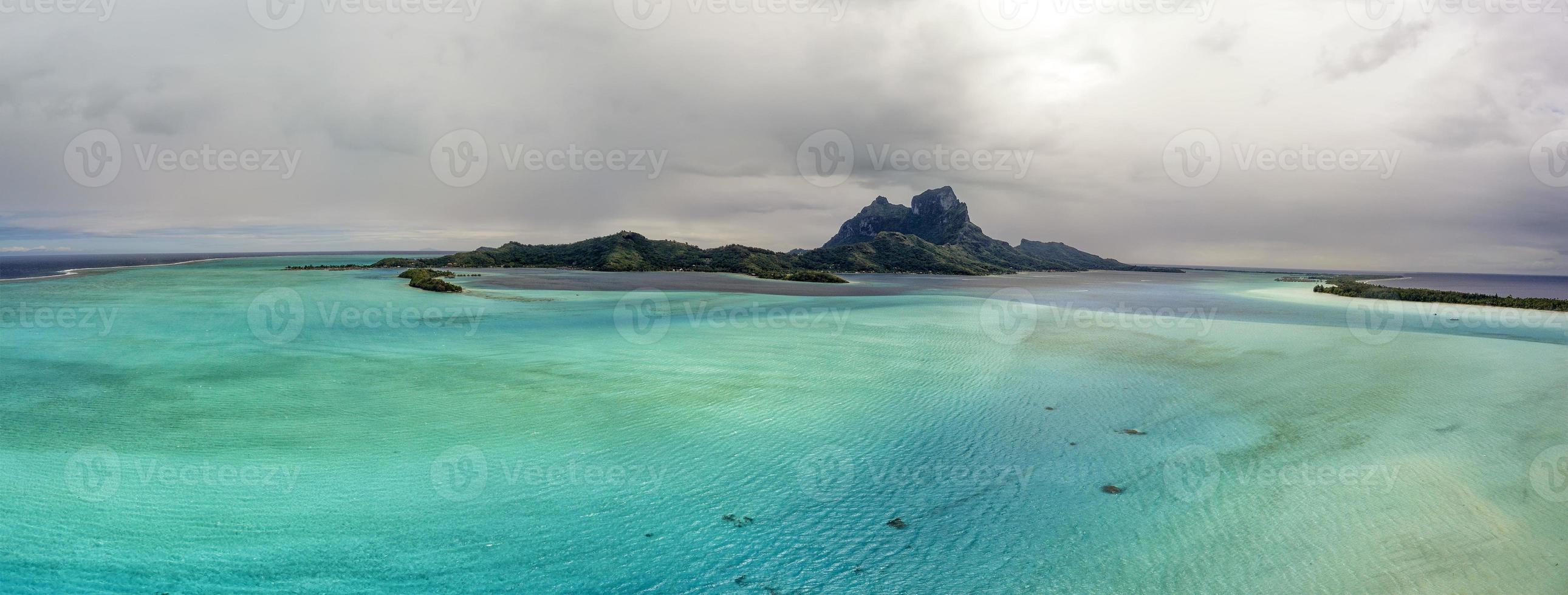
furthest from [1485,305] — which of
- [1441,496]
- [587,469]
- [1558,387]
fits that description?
[587,469]

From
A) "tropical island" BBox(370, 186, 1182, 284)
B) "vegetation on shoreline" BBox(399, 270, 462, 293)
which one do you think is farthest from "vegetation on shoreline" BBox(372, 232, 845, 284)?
"vegetation on shoreline" BBox(399, 270, 462, 293)

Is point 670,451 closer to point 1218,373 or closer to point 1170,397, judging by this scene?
point 1170,397

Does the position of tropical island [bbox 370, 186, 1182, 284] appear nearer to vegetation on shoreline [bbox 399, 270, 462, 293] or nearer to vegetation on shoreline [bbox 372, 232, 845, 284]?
vegetation on shoreline [bbox 372, 232, 845, 284]

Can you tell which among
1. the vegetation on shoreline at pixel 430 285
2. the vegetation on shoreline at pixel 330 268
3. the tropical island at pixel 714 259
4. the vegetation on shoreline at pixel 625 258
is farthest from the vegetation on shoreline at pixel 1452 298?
the vegetation on shoreline at pixel 330 268

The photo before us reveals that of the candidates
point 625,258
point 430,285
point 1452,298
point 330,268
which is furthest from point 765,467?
point 330,268

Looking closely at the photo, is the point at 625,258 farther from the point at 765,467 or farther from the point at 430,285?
the point at 765,467

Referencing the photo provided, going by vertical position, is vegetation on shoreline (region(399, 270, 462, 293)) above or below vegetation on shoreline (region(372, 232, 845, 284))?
below
